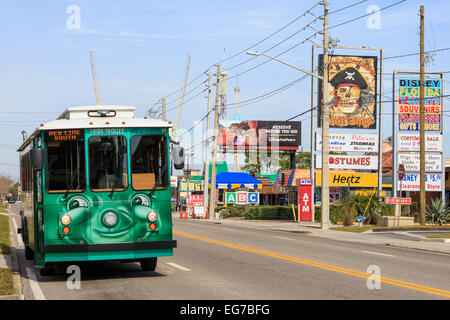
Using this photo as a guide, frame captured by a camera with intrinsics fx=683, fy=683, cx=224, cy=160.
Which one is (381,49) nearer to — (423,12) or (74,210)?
(423,12)

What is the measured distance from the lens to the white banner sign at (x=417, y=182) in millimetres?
47062

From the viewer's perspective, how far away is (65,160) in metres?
13.4

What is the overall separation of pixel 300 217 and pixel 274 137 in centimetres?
4810

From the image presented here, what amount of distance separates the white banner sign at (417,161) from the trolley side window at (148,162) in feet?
115

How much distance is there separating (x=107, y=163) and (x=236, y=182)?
2409 inches

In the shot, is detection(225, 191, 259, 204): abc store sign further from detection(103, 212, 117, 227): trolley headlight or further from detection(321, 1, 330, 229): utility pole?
detection(103, 212, 117, 227): trolley headlight

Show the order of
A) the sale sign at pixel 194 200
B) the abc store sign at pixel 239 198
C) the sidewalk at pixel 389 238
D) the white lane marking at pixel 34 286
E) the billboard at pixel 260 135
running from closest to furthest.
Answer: the white lane marking at pixel 34 286
the sidewalk at pixel 389 238
the abc store sign at pixel 239 198
the sale sign at pixel 194 200
the billboard at pixel 260 135

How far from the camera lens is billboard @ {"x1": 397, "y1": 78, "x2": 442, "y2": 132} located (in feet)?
150

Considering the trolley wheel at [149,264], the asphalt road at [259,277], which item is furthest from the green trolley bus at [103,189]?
the asphalt road at [259,277]

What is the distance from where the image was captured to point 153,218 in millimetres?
13617

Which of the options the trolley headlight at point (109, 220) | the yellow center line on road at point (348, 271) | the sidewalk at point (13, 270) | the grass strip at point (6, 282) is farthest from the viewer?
the trolley headlight at point (109, 220)

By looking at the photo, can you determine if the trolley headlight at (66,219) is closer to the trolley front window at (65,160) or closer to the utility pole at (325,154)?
the trolley front window at (65,160)
